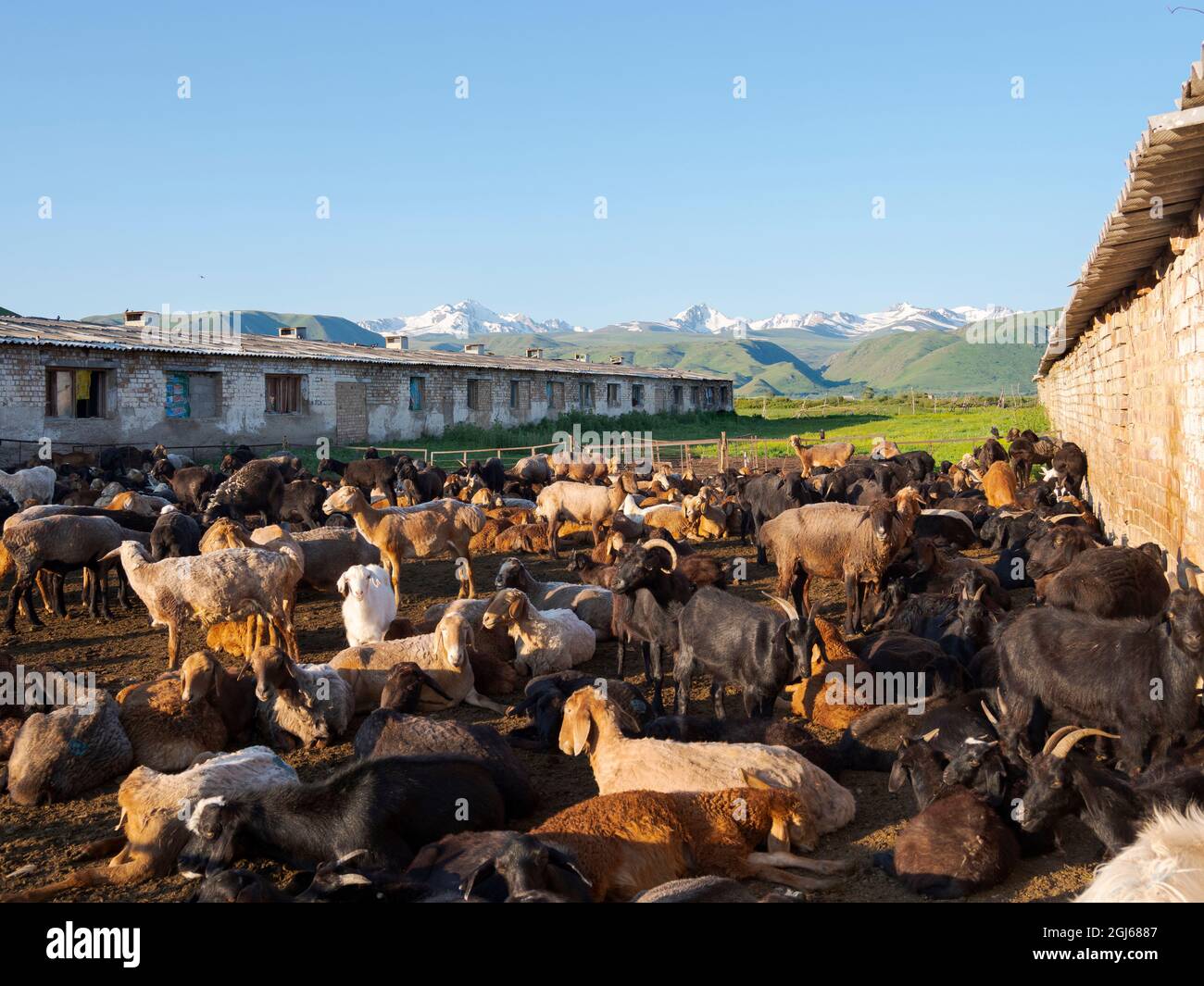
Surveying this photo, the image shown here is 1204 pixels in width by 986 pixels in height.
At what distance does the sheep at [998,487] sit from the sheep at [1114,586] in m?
9.80

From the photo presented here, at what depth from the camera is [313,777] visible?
667 centimetres

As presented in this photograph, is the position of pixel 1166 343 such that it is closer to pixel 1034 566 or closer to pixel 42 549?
pixel 1034 566

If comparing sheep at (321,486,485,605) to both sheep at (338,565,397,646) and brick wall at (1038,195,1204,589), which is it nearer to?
sheep at (338,565,397,646)

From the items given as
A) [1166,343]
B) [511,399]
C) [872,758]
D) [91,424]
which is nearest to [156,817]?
[872,758]

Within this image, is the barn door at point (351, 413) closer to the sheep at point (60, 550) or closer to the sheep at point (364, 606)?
the sheep at point (60, 550)

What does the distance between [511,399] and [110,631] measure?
104ft

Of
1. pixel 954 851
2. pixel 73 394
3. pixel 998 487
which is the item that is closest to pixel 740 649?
pixel 954 851

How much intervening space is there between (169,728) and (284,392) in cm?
2725

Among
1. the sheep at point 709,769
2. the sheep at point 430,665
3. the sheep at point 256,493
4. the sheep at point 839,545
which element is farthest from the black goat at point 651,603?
the sheep at point 256,493

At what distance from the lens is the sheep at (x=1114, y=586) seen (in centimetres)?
782

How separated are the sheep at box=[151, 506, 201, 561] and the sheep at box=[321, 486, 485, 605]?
175 centimetres

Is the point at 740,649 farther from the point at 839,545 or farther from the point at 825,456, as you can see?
the point at 825,456

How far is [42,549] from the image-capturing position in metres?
11.0

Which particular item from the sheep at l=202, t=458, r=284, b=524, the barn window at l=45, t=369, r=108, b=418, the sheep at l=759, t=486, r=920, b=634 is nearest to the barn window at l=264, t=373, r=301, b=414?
the barn window at l=45, t=369, r=108, b=418
